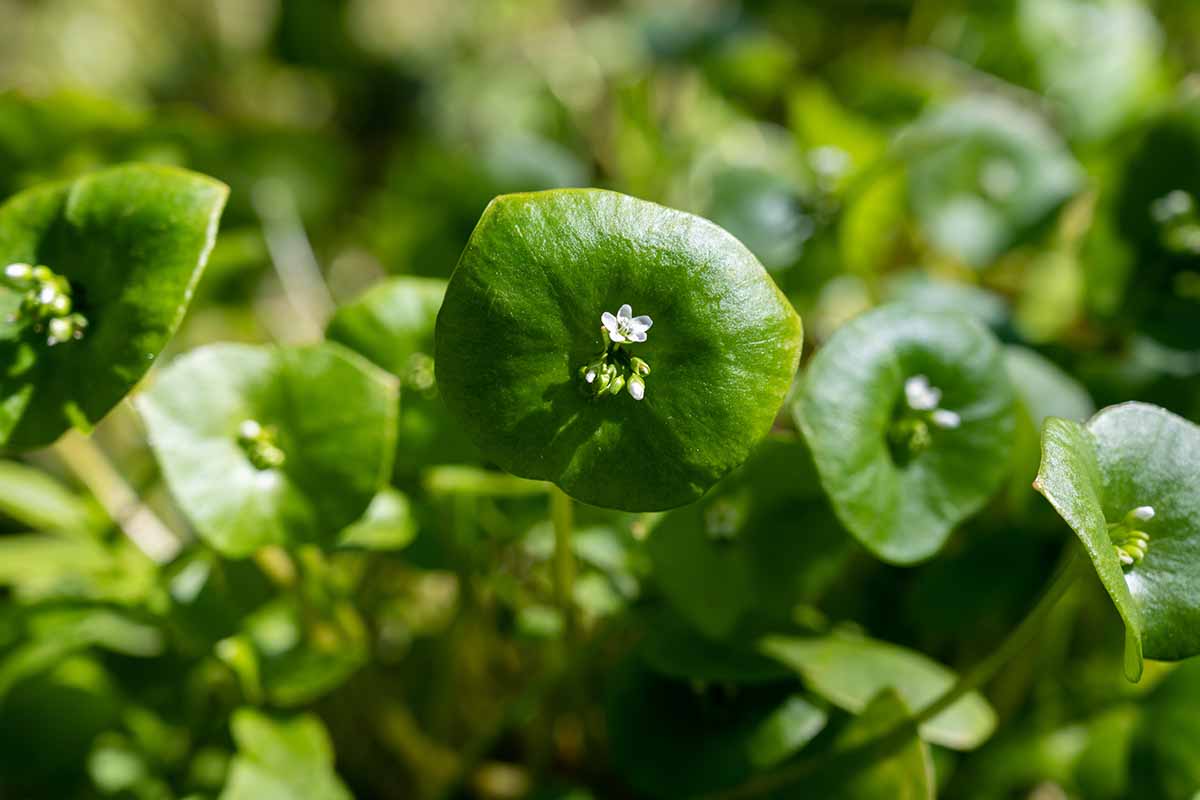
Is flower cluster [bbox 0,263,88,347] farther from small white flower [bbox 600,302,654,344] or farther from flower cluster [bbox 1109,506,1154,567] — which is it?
flower cluster [bbox 1109,506,1154,567]

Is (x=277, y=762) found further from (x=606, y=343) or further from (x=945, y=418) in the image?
(x=945, y=418)

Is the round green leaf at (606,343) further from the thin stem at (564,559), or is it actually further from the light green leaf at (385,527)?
the light green leaf at (385,527)

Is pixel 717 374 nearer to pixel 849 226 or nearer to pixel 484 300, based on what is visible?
pixel 484 300

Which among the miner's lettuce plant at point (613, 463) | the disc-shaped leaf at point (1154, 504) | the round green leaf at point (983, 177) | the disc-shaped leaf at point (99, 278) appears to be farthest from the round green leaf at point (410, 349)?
the round green leaf at point (983, 177)

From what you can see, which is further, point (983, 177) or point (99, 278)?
point (983, 177)

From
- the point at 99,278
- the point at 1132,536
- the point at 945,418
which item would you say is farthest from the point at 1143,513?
the point at 99,278

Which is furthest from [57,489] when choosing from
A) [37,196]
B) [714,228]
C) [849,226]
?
[849,226]
